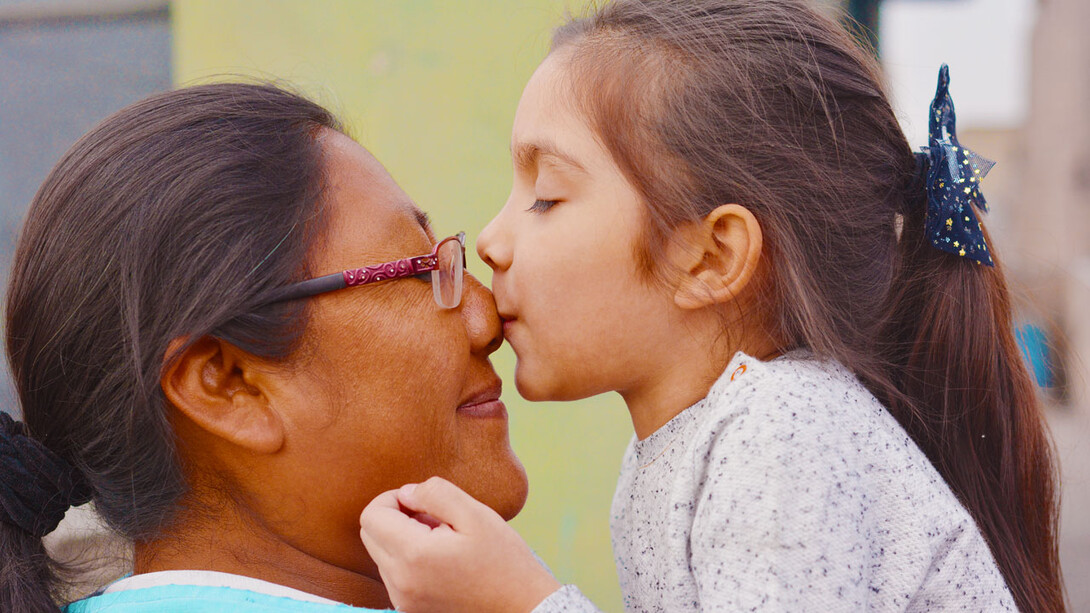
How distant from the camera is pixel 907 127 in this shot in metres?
2.14

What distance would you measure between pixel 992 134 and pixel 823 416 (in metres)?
29.6

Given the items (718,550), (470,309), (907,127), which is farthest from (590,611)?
(907,127)

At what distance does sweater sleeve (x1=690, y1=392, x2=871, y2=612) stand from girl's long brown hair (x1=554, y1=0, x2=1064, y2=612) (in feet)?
1.03

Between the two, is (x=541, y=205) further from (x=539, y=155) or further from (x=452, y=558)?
(x=452, y=558)

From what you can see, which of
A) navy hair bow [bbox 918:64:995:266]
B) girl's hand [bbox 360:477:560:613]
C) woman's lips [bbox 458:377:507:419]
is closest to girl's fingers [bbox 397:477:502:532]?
girl's hand [bbox 360:477:560:613]

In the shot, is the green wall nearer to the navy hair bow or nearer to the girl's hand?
the navy hair bow

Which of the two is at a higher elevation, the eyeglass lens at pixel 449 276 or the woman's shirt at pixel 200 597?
the eyeglass lens at pixel 449 276

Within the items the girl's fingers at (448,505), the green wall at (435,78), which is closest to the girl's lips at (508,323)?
the girl's fingers at (448,505)

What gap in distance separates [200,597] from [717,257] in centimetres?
104

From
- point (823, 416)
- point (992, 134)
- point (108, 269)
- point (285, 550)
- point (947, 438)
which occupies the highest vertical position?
point (108, 269)

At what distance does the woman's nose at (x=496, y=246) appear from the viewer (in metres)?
1.99

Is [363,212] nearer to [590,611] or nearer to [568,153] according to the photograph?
[568,153]

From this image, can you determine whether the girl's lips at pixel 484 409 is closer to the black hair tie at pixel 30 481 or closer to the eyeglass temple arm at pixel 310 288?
the eyeglass temple arm at pixel 310 288

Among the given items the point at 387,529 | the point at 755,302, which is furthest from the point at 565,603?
the point at 755,302
